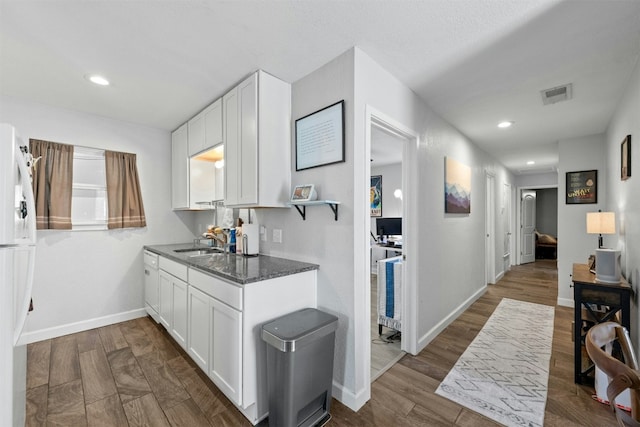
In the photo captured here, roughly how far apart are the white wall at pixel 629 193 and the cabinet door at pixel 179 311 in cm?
341

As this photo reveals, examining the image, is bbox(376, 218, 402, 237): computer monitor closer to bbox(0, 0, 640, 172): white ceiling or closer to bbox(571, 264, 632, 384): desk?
bbox(0, 0, 640, 172): white ceiling

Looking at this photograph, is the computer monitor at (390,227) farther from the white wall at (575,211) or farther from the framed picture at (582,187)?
the framed picture at (582,187)

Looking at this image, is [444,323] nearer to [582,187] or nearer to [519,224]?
[582,187]

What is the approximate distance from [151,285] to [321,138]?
8.65ft

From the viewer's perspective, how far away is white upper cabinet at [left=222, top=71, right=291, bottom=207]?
2.16 meters

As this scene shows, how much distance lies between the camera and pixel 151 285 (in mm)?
3154

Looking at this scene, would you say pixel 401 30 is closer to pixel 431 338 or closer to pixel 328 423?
pixel 328 423

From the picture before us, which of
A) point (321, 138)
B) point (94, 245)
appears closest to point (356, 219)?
point (321, 138)

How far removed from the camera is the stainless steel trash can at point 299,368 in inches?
59.8

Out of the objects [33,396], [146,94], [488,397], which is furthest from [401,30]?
[33,396]

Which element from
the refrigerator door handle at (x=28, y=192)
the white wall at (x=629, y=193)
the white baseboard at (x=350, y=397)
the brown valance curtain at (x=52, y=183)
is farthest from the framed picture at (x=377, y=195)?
the refrigerator door handle at (x=28, y=192)

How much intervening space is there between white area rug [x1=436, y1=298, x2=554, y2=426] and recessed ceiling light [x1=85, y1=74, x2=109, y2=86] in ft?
12.1

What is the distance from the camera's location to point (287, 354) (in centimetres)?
151

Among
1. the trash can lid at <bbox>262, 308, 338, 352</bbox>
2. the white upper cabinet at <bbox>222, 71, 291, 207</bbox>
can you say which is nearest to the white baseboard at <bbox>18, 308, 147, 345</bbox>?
the white upper cabinet at <bbox>222, 71, 291, 207</bbox>
